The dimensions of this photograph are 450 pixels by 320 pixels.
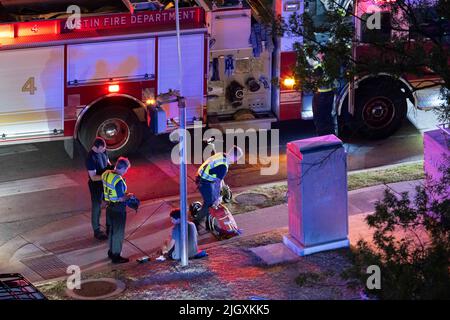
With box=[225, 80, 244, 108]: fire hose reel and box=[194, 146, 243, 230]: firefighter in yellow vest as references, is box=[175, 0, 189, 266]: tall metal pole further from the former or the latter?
box=[225, 80, 244, 108]: fire hose reel

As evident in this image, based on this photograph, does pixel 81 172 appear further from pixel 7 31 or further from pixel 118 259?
pixel 118 259

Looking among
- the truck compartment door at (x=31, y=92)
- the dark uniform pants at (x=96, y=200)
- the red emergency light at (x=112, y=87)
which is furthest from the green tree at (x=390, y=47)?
Answer: the truck compartment door at (x=31, y=92)

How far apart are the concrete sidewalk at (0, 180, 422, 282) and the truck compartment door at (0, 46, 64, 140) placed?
1.90 meters

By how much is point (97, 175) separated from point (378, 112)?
17.5ft

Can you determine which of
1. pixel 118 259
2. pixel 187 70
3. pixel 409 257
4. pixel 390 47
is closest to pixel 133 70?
pixel 187 70

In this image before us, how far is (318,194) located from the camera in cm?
1209

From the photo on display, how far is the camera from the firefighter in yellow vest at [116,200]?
40.0 ft

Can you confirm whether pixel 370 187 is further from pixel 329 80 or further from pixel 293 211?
pixel 329 80

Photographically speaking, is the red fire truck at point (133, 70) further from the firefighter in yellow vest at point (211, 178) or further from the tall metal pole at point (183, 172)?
the tall metal pole at point (183, 172)

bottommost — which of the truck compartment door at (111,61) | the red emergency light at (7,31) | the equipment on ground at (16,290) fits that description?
the equipment on ground at (16,290)

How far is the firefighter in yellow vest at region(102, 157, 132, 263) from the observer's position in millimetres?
12180

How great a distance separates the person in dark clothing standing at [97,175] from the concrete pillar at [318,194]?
2403mm

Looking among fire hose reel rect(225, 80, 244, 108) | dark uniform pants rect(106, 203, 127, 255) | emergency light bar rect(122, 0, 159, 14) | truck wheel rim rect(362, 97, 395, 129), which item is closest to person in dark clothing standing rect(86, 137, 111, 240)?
dark uniform pants rect(106, 203, 127, 255)
